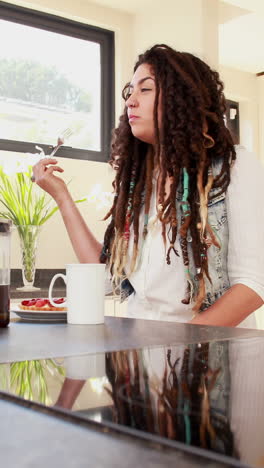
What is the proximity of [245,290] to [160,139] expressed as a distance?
A: 482 millimetres

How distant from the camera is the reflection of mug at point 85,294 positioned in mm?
1091

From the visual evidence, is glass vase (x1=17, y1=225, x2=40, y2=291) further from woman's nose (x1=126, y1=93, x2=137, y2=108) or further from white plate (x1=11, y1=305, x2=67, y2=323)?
white plate (x1=11, y1=305, x2=67, y2=323)

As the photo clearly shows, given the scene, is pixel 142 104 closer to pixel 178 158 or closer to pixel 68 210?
pixel 178 158

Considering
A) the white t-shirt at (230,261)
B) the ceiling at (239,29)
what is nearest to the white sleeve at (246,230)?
the white t-shirt at (230,261)

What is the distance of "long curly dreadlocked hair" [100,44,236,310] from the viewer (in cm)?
159

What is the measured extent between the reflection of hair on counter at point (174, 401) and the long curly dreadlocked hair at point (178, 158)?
105 centimetres

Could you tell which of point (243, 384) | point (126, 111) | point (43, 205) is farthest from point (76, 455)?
point (43, 205)

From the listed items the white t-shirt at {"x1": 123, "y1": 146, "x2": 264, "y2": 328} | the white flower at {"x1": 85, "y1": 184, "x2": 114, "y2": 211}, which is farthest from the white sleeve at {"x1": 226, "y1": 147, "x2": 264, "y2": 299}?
the white flower at {"x1": 85, "y1": 184, "x2": 114, "y2": 211}

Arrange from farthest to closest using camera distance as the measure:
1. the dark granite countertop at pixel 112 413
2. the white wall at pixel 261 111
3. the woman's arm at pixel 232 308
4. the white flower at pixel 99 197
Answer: the white wall at pixel 261 111 → the white flower at pixel 99 197 → the woman's arm at pixel 232 308 → the dark granite countertop at pixel 112 413

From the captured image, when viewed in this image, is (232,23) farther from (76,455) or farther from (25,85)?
(76,455)

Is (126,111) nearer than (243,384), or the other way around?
(243,384)

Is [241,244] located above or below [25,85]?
below

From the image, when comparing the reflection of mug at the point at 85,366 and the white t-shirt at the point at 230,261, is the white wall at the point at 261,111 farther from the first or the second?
the reflection of mug at the point at 85,366

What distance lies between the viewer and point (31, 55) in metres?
3.58
